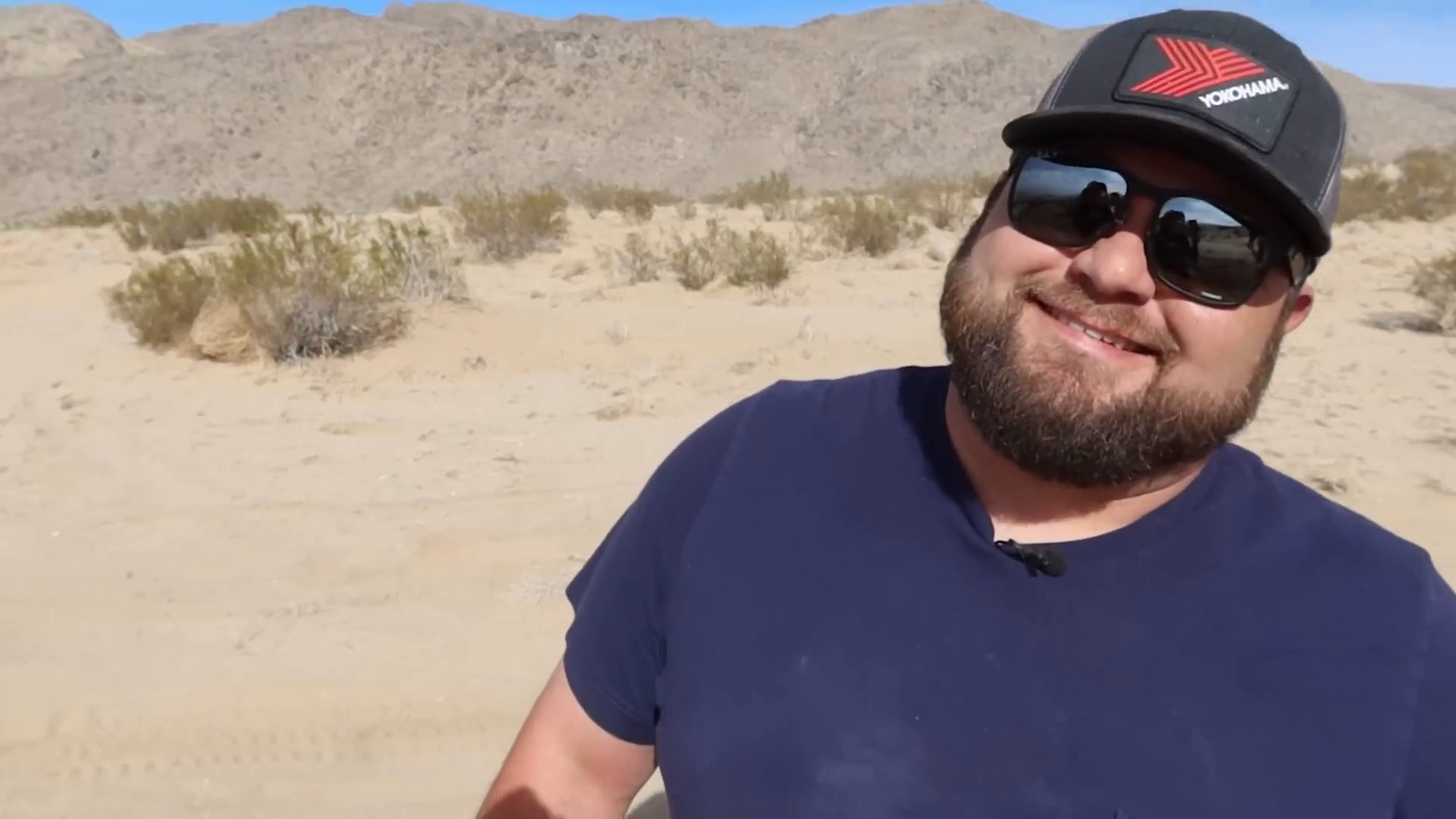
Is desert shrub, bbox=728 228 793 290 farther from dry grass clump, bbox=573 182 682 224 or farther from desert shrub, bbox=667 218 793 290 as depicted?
Answer: dry grass clump, bbox=573 182 682 224

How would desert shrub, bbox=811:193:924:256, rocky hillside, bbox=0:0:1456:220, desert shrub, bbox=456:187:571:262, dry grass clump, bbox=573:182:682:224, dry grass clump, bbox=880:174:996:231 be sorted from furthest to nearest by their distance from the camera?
rocky hillside, bbox=0:0:1456:220 → dry grass clump, bbox=573:182:682:224 → dry grass clump, bbox=880:174:996:231 → desert shrub, bbox=811:193:924:256 → desert shrub, bbox=456:187:571:262

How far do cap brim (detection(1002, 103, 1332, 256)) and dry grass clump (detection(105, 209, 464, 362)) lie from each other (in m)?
7.29

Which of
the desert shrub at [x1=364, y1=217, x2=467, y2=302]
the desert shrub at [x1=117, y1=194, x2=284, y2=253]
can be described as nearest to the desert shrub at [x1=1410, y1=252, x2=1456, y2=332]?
the desert shrub at [x1=364, y1=217, x2=467, y2=302]

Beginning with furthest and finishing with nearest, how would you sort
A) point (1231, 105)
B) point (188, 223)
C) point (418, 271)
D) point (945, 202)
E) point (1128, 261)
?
1. point (945, 202)
2. point (188, 223)
3. point (418, 271)
4. point (1128, 261)
5. point (1231, 105)

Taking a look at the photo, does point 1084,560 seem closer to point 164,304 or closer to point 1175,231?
point 1175,231

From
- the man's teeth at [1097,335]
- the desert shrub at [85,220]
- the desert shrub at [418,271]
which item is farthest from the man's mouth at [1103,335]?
A: the desert shrub at [85,220]

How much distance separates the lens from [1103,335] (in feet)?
4.98

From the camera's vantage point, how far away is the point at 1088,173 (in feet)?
4.91

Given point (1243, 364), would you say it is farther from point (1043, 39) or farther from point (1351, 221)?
point (1043, 39)

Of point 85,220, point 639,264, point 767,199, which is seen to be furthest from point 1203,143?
point 85,220

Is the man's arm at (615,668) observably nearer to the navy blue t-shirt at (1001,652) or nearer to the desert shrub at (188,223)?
the navy blue t-shirt at (1001,652)

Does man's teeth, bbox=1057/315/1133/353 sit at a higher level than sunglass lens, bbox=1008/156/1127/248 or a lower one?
lower

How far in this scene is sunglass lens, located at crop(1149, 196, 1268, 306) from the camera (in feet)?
4.74

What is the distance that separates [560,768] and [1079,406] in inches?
37.1
